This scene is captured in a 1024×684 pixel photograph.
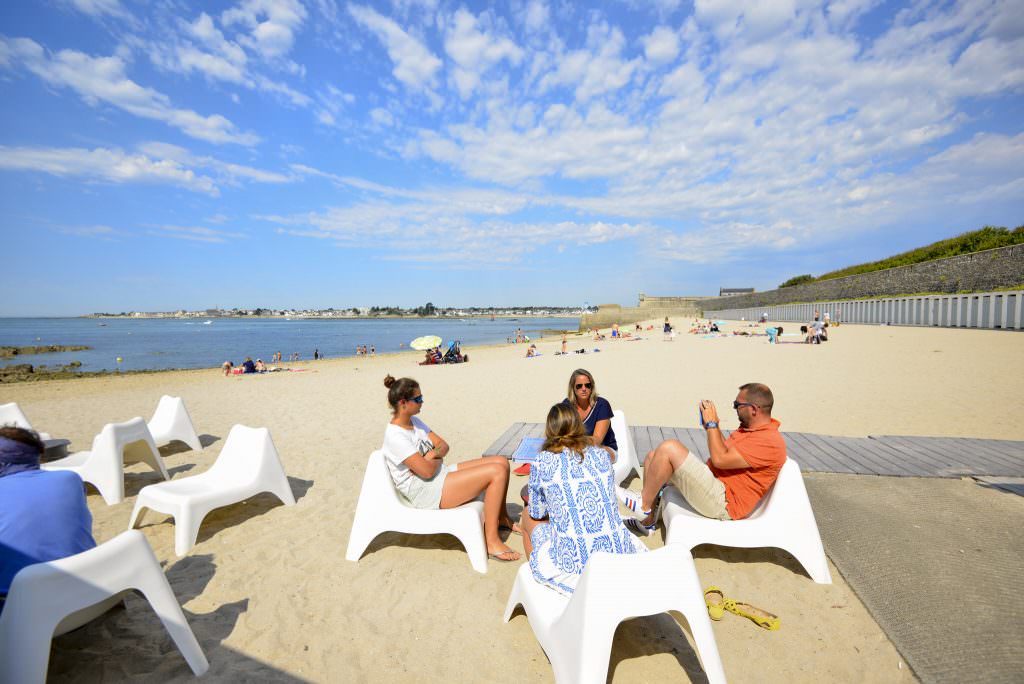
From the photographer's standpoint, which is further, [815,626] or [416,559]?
[416,559]

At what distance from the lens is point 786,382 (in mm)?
10789

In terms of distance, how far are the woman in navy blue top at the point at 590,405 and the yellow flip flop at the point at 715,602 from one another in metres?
1.26

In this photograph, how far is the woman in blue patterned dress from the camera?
2344mm

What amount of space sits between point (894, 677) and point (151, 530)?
5.06 m

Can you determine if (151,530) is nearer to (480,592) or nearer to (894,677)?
(480,592)

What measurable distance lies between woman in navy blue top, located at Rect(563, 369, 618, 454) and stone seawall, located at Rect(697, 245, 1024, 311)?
953 inches

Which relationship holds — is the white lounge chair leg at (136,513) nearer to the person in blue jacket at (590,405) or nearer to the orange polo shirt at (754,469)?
the person in blue jacket at (590,405)

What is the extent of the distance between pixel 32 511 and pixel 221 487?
2.00m

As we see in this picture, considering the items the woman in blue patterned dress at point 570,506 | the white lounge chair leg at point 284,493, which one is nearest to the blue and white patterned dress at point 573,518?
the woman in blue patterned dress at point 570,506

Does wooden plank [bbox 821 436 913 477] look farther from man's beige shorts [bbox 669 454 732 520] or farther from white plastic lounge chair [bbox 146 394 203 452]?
white plastic lounge chair [bbox 146 394 203 452]

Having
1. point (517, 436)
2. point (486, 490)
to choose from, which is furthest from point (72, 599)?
point (517, 436)

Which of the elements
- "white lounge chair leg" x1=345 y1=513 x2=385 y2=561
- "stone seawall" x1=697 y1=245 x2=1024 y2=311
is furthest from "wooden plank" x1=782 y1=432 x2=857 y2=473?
"stone seawall" x1=697 y1=245 x2=1024 y2=311

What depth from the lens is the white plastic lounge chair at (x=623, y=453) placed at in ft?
14.4

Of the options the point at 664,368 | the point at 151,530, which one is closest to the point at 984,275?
the point at 664,368
